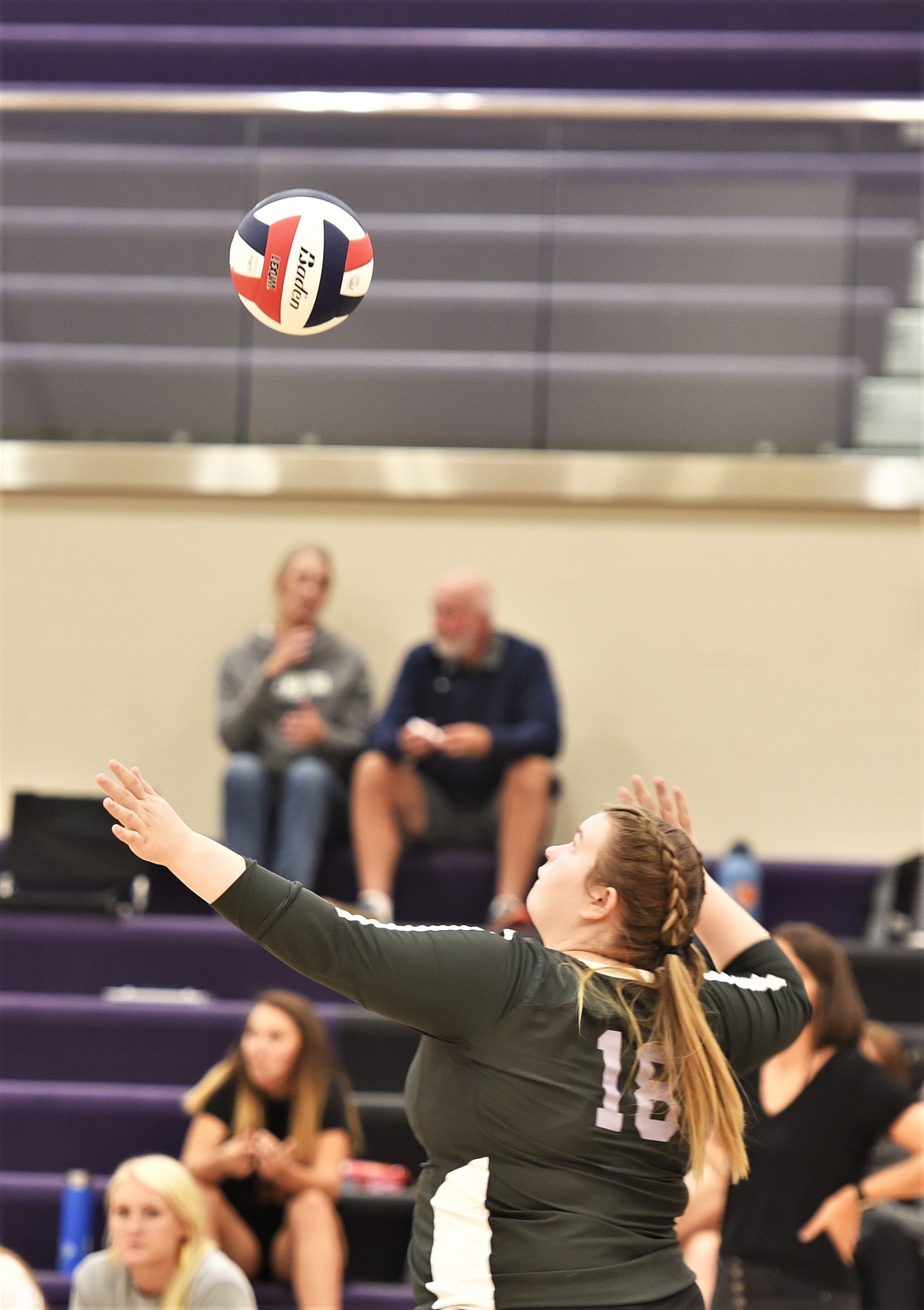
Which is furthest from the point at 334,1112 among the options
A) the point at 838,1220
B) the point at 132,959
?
the point at 838,1220

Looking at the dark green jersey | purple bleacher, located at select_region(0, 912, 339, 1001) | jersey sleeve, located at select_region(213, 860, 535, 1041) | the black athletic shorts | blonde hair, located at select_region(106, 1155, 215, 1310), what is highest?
jersey sleeve, located at select_region(213, 860, 535, 1041)

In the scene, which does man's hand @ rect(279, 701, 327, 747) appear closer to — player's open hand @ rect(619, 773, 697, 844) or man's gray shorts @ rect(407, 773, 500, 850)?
man's gray shorts @ rect(407, 773, 500, 850)

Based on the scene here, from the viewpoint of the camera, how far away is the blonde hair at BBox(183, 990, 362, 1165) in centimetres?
395

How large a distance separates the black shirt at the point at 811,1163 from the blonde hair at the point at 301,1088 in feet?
4.26

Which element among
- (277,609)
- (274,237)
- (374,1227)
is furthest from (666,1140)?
(277,609)

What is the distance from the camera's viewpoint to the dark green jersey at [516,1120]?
65.0 inches

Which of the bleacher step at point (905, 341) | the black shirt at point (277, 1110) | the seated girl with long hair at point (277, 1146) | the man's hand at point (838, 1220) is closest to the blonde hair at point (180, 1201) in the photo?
the seated girl with long hair at point (277, 1146)

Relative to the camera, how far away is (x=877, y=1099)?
3.00 m

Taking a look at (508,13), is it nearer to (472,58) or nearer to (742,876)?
(472,58)

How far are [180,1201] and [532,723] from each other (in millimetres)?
2120

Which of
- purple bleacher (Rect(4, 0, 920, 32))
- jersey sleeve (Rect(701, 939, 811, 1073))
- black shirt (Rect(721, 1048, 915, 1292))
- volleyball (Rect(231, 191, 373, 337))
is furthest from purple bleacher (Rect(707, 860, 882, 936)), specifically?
purple bleacher (Rect(4, 0, 920, 32))

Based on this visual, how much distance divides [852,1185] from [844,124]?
4232 mm

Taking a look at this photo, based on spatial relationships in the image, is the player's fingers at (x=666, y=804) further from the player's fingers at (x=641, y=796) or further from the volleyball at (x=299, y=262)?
the volleyball at (x=299, y=262)

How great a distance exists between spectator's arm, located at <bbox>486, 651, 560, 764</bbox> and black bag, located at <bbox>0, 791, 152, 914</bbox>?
1.36 meters
